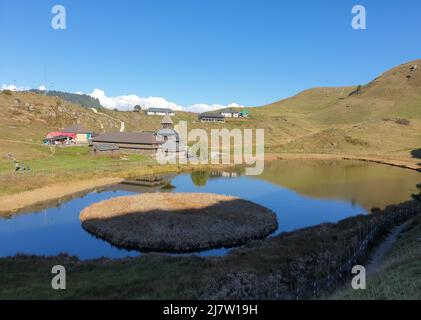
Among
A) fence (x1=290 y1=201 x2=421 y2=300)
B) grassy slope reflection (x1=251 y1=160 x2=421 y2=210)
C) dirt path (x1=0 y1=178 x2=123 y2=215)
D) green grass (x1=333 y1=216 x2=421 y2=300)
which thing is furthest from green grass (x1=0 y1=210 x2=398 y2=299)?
grassy slope reflection (x1=251 y1=160 x2=421 y2=210)

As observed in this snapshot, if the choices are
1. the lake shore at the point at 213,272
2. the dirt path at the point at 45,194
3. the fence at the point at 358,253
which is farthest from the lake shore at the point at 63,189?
the fence at the point at 358,253

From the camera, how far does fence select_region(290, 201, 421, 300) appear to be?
61.9ft

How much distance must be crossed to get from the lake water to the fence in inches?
299

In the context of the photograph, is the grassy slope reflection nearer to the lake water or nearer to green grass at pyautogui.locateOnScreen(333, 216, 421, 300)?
the lake water

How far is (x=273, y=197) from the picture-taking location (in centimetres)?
5522

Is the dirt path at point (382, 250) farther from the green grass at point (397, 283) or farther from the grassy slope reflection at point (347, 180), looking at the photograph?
the grassy slope reflection at point (347, 180)

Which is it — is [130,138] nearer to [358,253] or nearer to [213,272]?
[213,272]

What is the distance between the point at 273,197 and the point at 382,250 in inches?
1132

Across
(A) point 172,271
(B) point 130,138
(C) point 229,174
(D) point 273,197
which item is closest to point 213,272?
(A) point 172,271

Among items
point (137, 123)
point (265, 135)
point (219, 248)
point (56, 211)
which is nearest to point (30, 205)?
point (56, 211)

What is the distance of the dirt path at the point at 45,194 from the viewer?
44062mm

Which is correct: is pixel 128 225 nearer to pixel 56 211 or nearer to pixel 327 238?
pixel 56 211

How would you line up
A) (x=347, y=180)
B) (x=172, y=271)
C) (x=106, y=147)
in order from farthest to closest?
(x=106, y=147) → (x=347, y=180) → (x=172, y=271)
